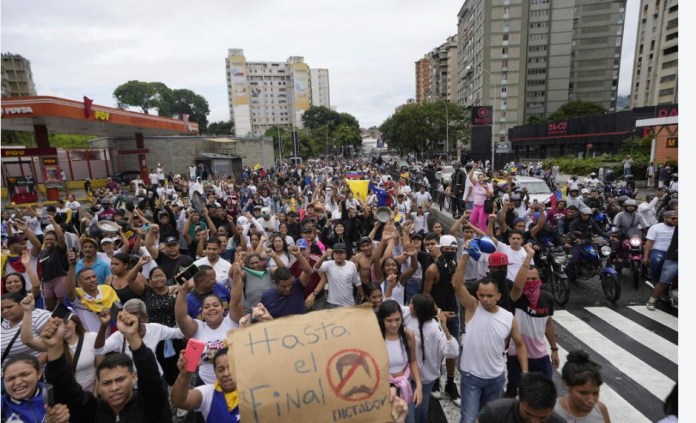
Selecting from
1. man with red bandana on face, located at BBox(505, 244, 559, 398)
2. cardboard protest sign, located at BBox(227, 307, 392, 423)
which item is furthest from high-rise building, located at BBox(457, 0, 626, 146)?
cardboard protest sign, located at BBox(227, 307, 392, 423)

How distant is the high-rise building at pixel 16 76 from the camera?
7969 centimetres

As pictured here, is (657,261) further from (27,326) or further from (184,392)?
(27,326)

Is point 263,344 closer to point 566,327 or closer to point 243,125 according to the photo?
point 566,327

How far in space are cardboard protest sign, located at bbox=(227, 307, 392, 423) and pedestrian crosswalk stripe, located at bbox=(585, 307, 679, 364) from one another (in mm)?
5284

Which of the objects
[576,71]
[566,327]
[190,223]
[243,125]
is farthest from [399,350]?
[243,125]

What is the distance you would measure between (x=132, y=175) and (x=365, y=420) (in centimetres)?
3296

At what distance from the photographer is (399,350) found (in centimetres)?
315

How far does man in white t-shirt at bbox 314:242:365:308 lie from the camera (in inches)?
191

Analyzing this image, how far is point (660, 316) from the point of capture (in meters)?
6.41

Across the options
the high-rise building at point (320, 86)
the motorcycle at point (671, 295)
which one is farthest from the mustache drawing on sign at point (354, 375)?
the high-rise building at point (320, 86)

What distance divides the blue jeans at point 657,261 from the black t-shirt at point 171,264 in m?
7.68

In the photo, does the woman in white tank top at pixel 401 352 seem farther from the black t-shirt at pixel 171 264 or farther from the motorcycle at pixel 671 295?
the motorcycle at pixel 671 295

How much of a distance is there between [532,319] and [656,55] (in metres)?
80.0

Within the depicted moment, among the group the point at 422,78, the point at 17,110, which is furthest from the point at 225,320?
the point at 422,78
